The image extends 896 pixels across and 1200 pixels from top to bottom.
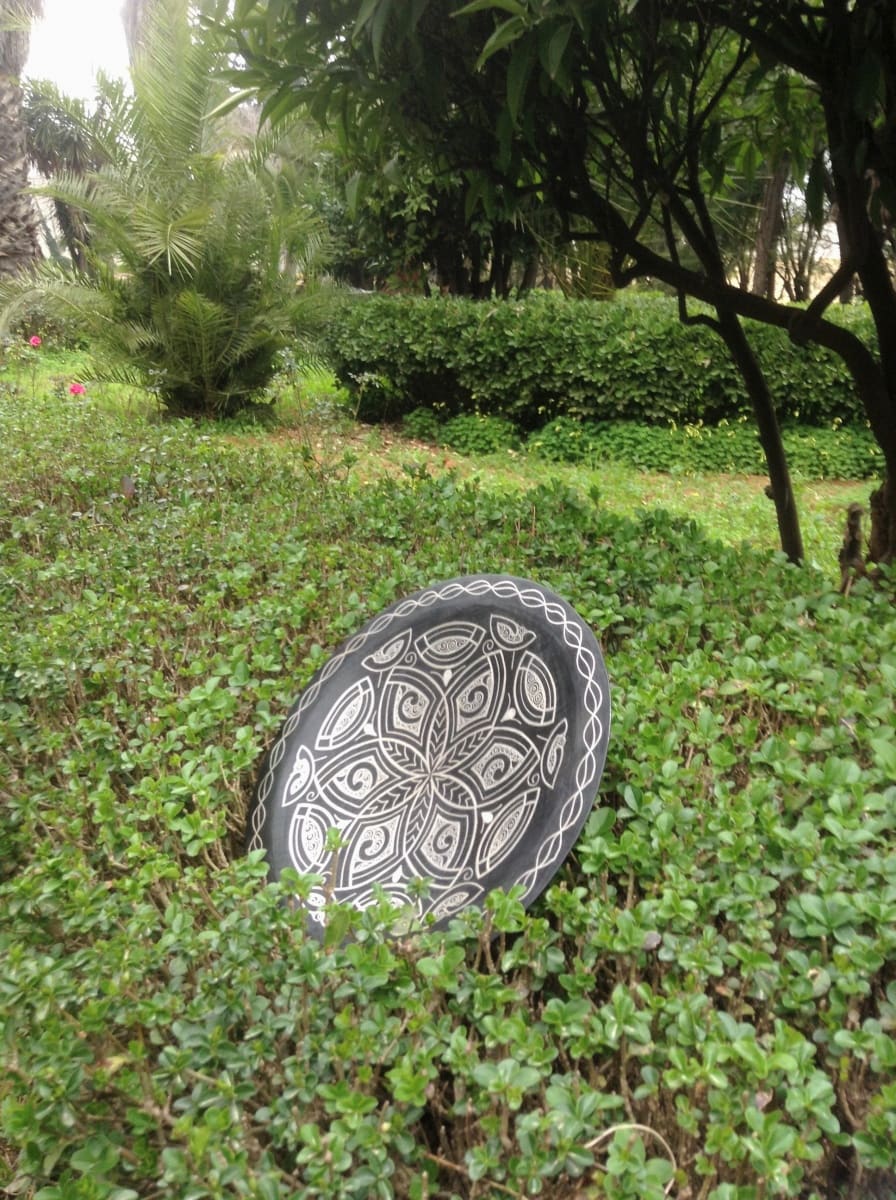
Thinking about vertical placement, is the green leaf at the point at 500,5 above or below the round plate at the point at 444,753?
above

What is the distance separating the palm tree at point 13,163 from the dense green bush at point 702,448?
7667 millimetres

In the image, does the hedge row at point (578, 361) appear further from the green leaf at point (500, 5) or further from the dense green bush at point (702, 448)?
the green leaf at point (500, 5)

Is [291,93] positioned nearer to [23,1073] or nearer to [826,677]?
[826,677]

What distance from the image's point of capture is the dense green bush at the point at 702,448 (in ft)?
26.1

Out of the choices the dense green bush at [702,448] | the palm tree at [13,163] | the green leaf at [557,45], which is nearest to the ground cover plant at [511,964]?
the green leaf at [557,45]

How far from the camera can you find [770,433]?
3111 millimetres

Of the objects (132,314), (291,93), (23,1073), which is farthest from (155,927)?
(132,314)

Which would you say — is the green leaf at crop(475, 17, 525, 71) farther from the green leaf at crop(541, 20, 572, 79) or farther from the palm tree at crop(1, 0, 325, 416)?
the palm tree at crop(1, 0, 325, 416)

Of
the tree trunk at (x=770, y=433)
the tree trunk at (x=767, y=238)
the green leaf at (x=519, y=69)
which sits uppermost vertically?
the tree trunk at (x=767, y=238)

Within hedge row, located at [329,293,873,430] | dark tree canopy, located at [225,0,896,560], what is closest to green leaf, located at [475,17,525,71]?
dark tree canopy, located at [225,0,896,560]

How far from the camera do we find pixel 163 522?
3.51 meters

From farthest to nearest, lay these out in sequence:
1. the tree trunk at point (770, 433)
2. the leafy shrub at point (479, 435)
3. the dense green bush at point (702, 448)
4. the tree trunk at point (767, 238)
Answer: the tree trunk at point (767, 238) → the leafy shrub at point (479, 435) → the dense green bush at point (702, 448) → the tree trunk at point (770, 433)

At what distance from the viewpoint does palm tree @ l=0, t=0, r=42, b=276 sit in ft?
37.9

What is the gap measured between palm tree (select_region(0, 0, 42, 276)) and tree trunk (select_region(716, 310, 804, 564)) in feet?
35.9
